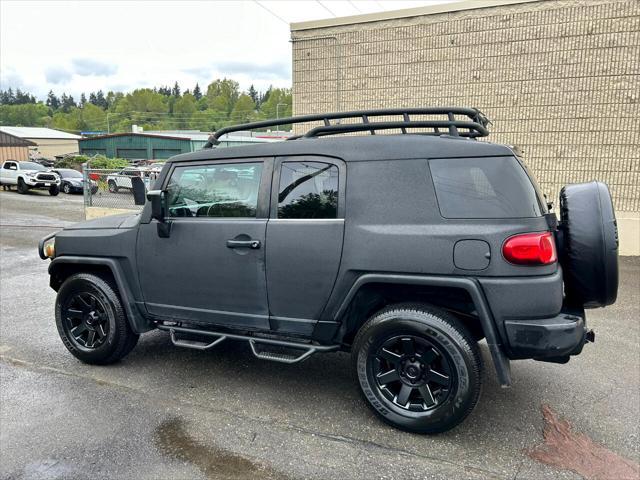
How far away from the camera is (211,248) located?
3.63 m

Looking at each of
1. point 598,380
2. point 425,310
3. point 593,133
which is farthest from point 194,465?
point 593,133

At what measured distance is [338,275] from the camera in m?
3.24

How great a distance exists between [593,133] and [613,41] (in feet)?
5.07

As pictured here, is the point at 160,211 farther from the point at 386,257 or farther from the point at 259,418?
the point at 386,257

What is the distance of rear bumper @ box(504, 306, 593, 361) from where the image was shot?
2842 mm

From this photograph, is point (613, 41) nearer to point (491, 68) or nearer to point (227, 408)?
point (491, 68)

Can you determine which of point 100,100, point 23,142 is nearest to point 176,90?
point 100,100

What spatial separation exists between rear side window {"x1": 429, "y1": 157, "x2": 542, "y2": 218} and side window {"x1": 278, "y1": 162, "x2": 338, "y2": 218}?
0.70m

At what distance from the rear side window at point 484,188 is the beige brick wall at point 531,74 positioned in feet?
22.5

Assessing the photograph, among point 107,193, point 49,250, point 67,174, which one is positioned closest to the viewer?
point 49,250

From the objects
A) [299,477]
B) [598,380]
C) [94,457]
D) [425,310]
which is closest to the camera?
[299,477]

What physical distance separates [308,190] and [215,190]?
81 centimetres

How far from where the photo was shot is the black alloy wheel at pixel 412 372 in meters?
3.06

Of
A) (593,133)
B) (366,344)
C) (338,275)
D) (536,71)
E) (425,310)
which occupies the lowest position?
(366,344)
